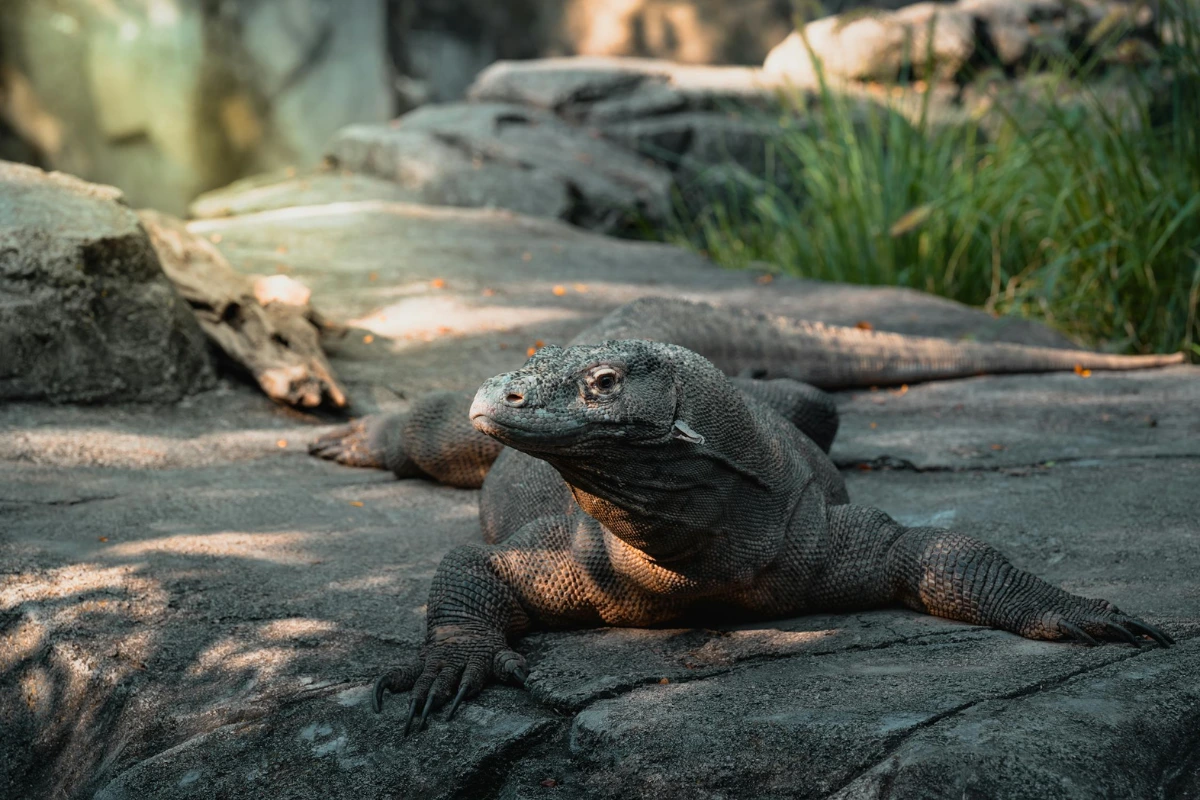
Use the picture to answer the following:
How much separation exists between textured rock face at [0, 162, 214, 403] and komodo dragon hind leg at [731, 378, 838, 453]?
2744 mm

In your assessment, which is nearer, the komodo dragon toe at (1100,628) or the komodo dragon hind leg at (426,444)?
the komodo dragon toe at (1100,628)

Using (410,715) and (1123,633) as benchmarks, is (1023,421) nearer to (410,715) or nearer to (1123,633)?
(1123,633)

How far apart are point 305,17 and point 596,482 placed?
13.5 metres

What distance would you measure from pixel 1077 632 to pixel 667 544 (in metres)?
0.95

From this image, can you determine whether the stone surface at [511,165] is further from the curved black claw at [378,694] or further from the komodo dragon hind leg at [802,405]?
the curved black claw at [378,694]

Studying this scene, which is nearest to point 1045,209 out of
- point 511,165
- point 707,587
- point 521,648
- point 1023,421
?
point 1023,421

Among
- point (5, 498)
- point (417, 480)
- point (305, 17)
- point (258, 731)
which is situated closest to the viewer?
point (258, 731)

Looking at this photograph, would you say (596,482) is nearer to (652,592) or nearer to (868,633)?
(652,592)

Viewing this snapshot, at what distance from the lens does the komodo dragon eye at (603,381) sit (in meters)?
2.58

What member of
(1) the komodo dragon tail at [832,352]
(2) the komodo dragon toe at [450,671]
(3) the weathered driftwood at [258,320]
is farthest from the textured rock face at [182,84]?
(2) the komodo dragon toe at [450,671]

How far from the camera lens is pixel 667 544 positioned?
9.18 feet

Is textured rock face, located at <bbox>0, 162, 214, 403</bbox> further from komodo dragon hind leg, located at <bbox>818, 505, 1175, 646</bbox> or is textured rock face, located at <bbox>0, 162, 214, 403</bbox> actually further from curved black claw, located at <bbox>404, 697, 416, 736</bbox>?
komodo dragon hind leg, located at <bbox>818, 505, 1175, 646</bbox>

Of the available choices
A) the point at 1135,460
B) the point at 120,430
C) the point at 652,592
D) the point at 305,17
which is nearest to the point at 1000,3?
the point at 305,17

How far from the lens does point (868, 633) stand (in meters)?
3.00
